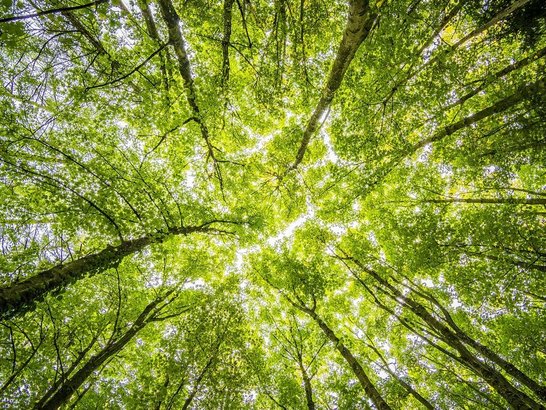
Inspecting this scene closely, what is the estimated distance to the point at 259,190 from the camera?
36.8 ft

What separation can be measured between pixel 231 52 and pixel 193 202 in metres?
4.86

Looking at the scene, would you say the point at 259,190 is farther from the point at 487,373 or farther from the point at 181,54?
the point at 487,373

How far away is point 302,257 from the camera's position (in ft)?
40.6

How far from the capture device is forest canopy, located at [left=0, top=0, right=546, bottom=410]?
5188 millimetres

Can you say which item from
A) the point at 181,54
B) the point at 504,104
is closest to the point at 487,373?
the point at 504,104

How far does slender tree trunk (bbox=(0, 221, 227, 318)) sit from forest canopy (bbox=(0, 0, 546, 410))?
0.10 ft

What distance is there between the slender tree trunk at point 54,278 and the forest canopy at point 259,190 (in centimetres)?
3

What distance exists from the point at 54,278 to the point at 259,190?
7.77m

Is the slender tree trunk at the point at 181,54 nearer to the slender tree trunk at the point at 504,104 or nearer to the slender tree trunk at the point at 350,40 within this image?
the slender tree trunk at the point at 350,40

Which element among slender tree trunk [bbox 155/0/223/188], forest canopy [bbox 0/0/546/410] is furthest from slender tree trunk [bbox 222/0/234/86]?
slender tree trunk [bbox 155/0/223/188]

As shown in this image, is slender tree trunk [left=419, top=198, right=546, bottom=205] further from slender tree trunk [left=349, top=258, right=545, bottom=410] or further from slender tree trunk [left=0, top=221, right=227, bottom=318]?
slender tree trunk [left=0, top=221, right=227, bottom=318]

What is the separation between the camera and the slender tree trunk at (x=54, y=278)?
152 inches

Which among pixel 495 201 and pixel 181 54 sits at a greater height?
pixel 495 201

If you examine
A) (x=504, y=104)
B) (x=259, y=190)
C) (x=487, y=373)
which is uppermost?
(x=259, y=190)
